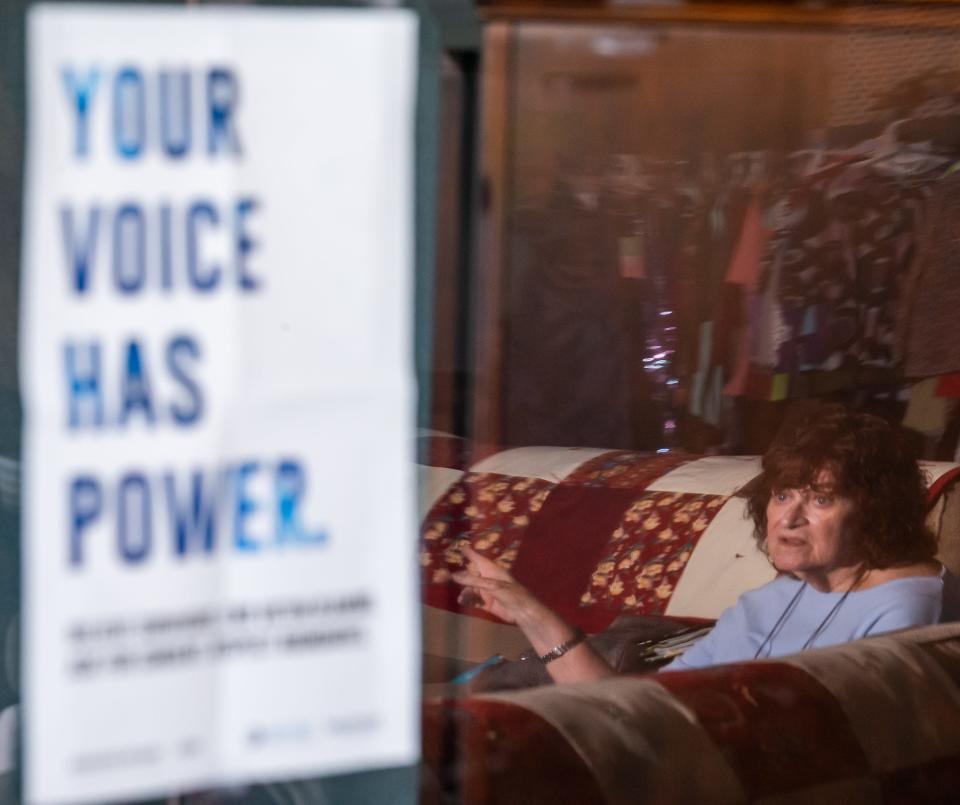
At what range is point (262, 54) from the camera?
2.20 ft

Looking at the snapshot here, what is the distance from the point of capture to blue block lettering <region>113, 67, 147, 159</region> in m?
0.64

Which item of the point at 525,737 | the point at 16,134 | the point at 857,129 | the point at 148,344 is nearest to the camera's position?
the point at 148,344

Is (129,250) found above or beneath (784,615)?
above

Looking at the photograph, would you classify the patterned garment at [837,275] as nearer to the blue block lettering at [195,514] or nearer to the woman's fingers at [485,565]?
the woman's fingers at [485,565]

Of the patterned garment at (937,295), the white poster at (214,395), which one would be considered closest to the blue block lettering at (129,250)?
the white poster at (214,395)

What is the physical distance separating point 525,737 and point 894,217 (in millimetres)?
1157

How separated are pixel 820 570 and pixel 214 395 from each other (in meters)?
1.15

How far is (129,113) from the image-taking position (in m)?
0.64

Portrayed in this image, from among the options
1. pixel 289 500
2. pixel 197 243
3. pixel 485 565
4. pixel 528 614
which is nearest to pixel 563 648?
pixel 528 614

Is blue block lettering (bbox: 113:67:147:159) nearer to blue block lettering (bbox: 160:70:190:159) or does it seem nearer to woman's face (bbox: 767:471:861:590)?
blue block lettering (bbox: 160:70:190:159)

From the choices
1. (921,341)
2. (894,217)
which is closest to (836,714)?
(921,341)

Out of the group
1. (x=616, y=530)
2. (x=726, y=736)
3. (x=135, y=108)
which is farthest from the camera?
(x=616, y=530)

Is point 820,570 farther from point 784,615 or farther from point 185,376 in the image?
point 185,376

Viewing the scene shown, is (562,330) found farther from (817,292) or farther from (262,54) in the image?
(262,54)
